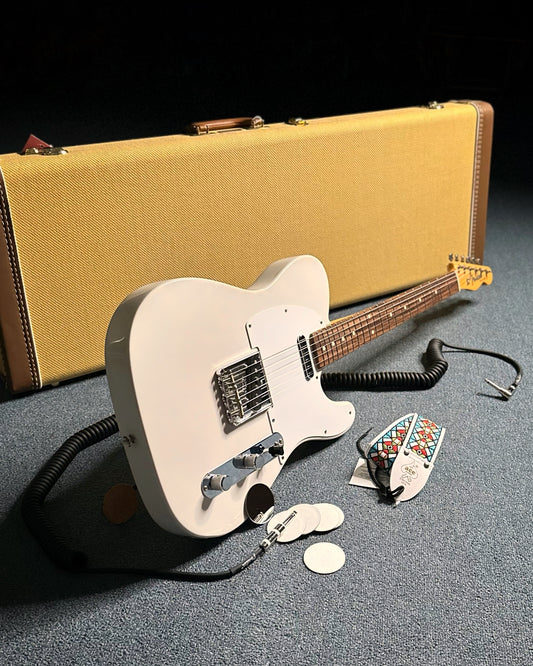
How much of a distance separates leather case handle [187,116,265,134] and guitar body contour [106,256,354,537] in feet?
1.80

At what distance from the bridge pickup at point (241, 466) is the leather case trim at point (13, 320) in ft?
2.21

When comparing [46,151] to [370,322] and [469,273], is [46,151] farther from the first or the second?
[469,273]

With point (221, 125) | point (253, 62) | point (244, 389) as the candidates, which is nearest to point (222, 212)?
point (221, 125)

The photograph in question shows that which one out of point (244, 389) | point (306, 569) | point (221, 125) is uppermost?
point (221, 125)

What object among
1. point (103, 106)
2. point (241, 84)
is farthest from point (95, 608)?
point (241, 84)

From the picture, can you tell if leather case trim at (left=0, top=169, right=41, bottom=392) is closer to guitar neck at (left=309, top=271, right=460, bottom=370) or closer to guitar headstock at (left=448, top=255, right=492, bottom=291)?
guitar neck at (left=309, top=271, right=460, bottom=370)

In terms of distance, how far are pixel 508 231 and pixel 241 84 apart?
2694 millimetres

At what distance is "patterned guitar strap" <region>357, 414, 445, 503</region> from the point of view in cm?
147

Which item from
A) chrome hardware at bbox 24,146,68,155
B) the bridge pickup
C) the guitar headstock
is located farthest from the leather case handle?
the bridge pickup

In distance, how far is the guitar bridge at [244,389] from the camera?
1.32 meters

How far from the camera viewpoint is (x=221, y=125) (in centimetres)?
191

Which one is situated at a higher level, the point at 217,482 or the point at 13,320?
the point at 13,320

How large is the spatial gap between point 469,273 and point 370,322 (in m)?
0.56

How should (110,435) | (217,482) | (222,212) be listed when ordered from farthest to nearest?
(222,212) → (110,435) → (217,482)
